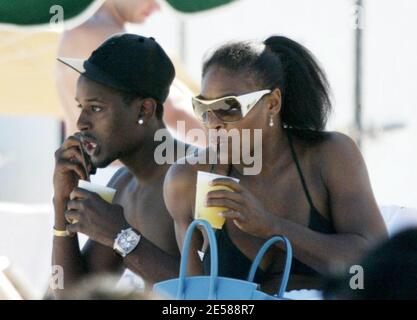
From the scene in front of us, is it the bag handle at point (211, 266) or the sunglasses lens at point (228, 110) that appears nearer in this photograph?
the bag handle at point (211, 266)

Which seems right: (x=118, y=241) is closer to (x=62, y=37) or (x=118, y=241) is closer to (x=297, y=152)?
(x=297, y=152)

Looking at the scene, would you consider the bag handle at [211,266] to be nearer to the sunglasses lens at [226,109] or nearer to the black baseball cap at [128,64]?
the sunglasses lens at [226,109]

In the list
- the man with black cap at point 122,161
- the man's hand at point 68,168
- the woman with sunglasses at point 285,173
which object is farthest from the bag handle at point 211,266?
the man's hand at point 68,168

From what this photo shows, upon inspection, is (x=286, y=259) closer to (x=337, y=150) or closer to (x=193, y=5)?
(x=337, y=150)

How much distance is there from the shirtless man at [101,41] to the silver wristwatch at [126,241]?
565mm

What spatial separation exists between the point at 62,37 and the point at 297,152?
0.96 m

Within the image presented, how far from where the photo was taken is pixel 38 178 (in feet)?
17.7

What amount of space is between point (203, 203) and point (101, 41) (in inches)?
33.6

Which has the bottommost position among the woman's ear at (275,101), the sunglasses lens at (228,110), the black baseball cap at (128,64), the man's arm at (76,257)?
the man's arm at (76,257)

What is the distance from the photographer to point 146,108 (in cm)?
304

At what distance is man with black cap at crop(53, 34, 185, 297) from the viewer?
2.84 meters

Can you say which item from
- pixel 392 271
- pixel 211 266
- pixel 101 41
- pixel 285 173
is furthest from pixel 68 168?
pixel 392 271

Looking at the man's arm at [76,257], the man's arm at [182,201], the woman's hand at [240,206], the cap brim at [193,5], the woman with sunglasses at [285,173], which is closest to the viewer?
the woman's hand at [240,206]

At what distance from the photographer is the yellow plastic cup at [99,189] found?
9.39 feet
